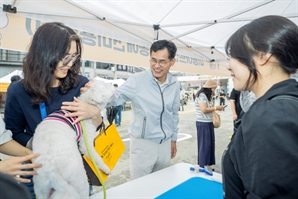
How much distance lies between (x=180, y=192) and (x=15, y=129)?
1007 mm

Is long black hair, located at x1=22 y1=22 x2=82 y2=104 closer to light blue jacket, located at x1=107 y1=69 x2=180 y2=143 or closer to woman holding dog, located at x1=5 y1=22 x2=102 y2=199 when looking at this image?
woman holding dog, located at x1=5 y1=22 x2=102 y2=199

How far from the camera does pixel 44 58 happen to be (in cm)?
97

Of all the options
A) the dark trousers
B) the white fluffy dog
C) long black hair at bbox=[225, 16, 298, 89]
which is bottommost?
the dark trousers

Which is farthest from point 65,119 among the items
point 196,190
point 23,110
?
point 196,190

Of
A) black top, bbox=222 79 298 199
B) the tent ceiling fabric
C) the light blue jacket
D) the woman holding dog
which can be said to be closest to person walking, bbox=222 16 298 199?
black top, bbox=222 79 298 199

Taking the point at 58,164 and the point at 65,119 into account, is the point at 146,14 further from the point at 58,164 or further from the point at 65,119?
the point at 58,164

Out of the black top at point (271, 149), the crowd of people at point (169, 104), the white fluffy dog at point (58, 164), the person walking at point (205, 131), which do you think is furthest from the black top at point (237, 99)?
the white fluffy dog at point (58, 164)

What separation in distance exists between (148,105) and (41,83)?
39.1 inches

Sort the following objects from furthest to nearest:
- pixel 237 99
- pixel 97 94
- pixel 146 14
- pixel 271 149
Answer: pixel 237 99 < pixel 146 14 < pixel 97 94 < pixel 271 149

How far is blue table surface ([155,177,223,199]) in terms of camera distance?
1181 mm

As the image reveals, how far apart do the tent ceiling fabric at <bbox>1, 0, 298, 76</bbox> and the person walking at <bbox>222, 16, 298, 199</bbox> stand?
189 centimetres

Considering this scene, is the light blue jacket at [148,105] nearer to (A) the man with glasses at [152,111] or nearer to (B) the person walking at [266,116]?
(A) the man with glasses at [152,111]

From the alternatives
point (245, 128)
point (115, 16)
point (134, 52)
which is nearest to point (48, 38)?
point (245, 128)

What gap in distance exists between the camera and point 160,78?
1.94 m
